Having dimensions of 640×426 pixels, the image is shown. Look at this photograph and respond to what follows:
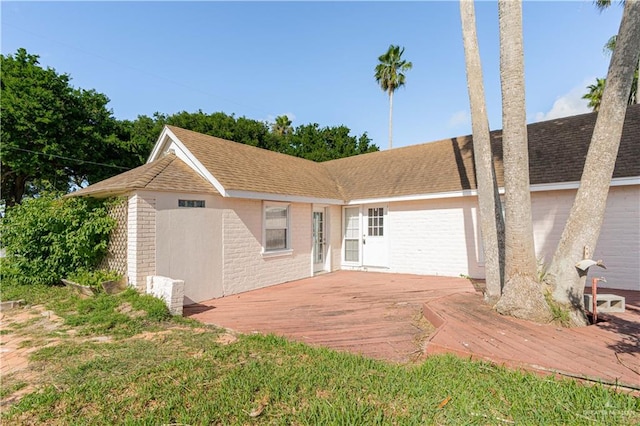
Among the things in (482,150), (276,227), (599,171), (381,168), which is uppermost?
(381,168)

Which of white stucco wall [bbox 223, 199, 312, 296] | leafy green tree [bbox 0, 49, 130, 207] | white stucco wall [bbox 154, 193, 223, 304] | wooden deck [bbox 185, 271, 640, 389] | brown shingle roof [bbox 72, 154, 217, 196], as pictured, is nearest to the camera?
wooden deck [bbox 185, 271, 640, 389]

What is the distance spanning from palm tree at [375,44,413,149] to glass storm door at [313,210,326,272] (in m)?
19.2

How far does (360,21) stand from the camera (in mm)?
11312

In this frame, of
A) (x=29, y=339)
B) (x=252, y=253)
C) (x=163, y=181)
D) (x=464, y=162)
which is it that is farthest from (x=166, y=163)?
(x=464, y=162)

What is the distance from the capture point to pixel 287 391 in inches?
121

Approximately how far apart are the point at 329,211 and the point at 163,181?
620cm

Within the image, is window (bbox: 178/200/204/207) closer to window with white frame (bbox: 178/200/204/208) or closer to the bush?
window with white frame (bbox: 178/200/204/208)

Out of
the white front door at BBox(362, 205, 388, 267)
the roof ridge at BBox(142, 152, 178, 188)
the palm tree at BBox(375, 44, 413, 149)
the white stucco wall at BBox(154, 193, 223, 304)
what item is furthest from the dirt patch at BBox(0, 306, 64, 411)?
the palm tree at BBox(375, 44, 413, 149)

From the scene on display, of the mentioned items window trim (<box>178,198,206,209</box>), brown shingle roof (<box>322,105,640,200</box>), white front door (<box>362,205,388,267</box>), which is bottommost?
white front door (<box>362,205,388,267</box>)

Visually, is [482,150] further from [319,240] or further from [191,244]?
[191,244]

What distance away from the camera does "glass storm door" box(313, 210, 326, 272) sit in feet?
36.2

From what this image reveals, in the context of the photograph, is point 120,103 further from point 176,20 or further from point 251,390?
point 251,390

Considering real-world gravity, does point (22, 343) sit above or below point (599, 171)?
below

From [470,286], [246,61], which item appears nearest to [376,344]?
[470,286]
